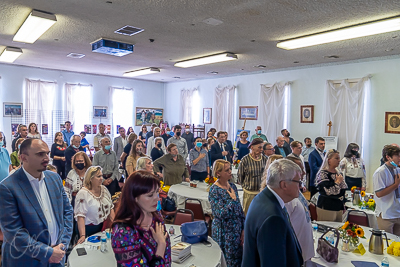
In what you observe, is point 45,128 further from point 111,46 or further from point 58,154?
point 111,46

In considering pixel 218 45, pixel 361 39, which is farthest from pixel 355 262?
pixel 218 45

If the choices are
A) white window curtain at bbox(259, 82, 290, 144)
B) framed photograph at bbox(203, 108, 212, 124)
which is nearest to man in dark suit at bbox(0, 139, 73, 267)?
white window curtain at bbox(259, 82, 290, 144)

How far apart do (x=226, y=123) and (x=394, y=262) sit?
980cm

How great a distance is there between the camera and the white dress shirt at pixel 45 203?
2477mm

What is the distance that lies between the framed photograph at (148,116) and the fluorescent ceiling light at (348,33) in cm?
934

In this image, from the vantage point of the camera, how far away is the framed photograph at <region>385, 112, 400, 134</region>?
25.5 feet

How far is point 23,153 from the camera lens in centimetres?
248

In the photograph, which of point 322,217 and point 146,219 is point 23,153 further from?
point 322,217

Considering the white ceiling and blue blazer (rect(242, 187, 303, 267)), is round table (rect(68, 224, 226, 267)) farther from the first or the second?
the white ceiling

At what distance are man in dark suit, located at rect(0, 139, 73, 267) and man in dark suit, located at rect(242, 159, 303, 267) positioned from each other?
→ 1649 mm

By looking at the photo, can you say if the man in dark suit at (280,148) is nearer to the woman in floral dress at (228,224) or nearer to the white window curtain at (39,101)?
the woman in floral dress at (228,224)

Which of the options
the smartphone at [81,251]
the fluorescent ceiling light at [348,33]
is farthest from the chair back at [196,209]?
the fluorescent ceiling light at [348,33]

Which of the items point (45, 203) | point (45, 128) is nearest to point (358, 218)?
point (45, 203)

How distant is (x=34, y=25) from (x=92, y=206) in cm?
381
